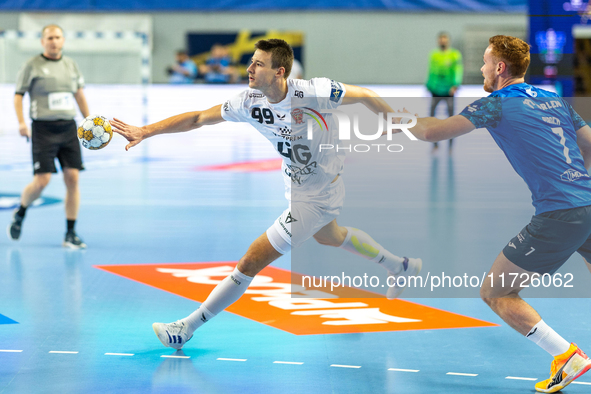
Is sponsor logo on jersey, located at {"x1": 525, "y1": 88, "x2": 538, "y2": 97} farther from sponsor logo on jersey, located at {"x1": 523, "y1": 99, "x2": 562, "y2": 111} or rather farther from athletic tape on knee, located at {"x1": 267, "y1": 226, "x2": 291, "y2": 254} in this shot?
athletic tape on knee, located at {"x1": 267, "y1": 226, "x2": 291, "y2": 254}

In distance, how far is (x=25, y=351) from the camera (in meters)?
4.35

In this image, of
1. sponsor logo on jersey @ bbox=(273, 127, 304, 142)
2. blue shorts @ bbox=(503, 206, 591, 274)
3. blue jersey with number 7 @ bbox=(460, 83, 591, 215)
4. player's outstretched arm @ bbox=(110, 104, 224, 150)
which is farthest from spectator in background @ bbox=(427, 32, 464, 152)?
blue shorts @ bbox=(503, 206, 591, 274)

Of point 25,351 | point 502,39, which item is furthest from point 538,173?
point 25,351

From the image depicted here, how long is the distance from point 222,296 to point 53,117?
150 inches

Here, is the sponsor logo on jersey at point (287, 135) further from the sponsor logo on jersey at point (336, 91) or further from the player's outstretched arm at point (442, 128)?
the player's outstretched arm at point (442, 128)

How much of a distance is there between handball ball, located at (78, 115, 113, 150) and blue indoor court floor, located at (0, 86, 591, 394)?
1.28m

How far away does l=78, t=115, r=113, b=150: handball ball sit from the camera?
14.2 feet

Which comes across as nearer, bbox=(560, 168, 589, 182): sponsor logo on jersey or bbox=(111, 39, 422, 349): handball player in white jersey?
bbox=(560, 168, 589, 182): sponsor logo on jersey

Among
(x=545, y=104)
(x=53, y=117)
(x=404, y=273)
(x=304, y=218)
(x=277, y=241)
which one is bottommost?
(x=404, y=273)

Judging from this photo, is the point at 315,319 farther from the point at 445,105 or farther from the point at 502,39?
the point at 445,105

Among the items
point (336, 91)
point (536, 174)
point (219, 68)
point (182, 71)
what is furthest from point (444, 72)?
point (536, 174)

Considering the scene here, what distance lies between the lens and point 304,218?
4.45 metres

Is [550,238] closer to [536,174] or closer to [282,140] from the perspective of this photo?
[536,174]

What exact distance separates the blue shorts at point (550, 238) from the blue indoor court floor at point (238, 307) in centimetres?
73
